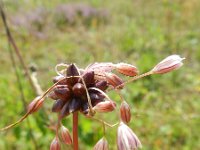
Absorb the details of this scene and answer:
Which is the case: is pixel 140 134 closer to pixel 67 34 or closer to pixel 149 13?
pixel 67 34

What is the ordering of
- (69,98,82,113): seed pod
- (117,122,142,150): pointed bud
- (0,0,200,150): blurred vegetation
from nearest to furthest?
(117,122,142,150): pointed bud
(69,98,82,113): seed pod
(0,0,200,150): blurred vegetation

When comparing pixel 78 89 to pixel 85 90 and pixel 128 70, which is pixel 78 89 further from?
pixel 128 70

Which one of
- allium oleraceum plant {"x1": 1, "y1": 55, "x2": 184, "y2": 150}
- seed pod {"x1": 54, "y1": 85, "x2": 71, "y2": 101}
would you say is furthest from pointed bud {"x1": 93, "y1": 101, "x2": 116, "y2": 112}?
seed pod {"x1": 54, "y1": 85, "x2": 71, "y2": 101}

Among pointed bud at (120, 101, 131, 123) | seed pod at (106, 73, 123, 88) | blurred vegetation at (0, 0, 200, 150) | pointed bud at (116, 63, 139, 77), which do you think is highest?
pointed bud at (116, 63, 139, 77)

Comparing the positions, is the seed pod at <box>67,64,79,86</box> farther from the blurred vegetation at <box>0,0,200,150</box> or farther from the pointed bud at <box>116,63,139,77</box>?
the blurred vegetation at <box>0,0,200,150</box>

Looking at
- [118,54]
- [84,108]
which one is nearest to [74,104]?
[84,108]

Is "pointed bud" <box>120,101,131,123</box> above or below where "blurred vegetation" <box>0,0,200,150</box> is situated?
above

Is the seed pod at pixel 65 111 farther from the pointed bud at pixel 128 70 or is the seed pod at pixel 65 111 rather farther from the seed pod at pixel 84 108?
the pointed bud at pixel 128 70
